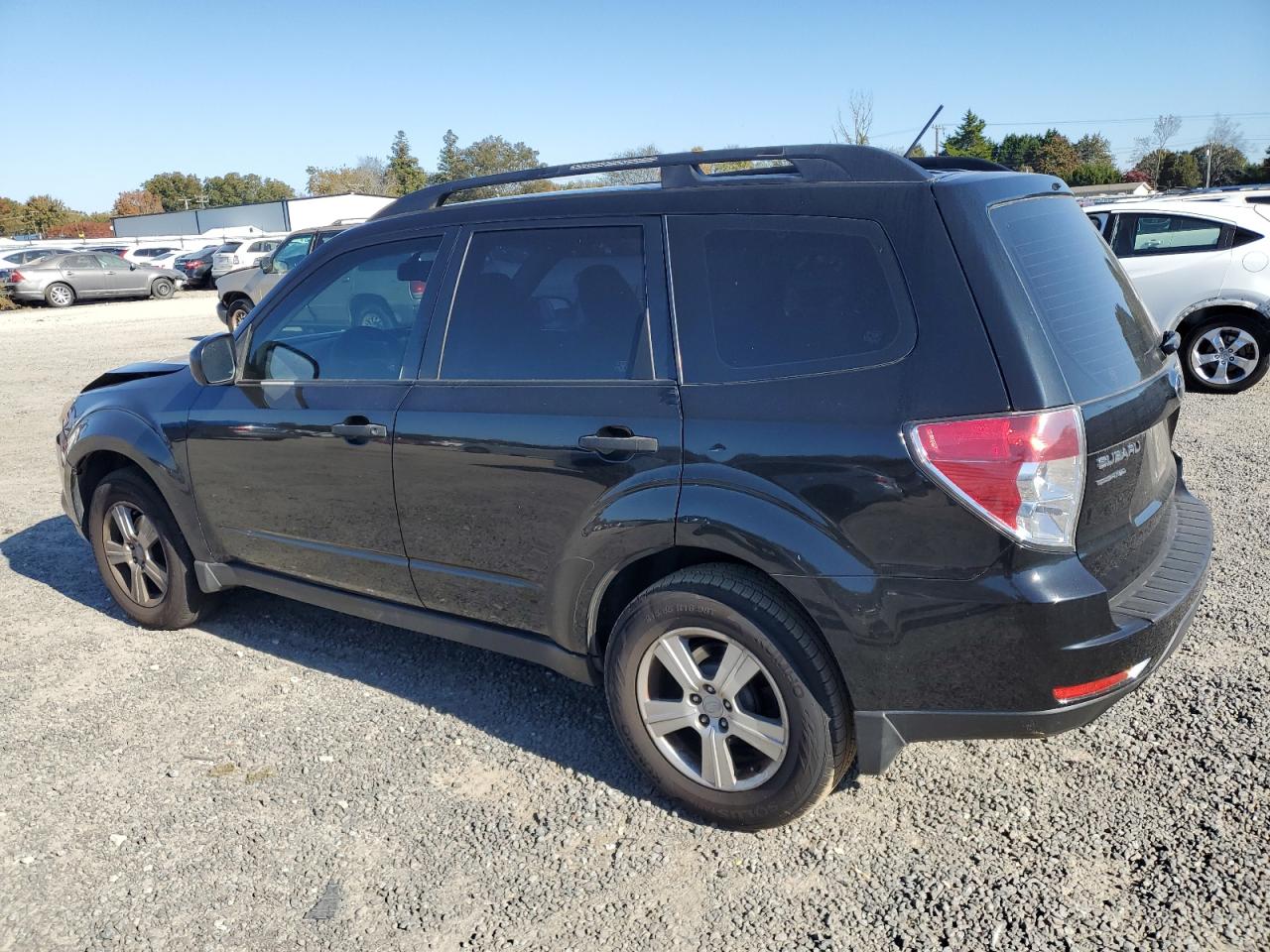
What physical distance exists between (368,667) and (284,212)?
66.0m

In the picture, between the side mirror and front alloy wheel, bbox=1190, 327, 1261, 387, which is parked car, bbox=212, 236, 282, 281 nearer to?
front alloy wheel, bbox=1190, 327, 1261, 387

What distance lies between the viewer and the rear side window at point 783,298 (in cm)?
264

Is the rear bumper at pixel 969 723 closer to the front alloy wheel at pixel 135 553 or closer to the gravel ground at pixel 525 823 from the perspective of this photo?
the gravel ground at pixel 525 823

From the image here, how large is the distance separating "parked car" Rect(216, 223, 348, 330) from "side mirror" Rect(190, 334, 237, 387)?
10.6 meters

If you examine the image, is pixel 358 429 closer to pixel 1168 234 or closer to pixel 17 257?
pixel 1168 234

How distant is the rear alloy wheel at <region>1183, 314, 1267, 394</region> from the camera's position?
9016 millimetres

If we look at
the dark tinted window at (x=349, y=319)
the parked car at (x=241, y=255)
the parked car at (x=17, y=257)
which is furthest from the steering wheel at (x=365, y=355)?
the parked car at (x=241, y=255)

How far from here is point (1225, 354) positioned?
9.17 m

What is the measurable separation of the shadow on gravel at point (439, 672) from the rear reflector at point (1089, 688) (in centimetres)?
128

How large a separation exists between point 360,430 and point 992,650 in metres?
2.32

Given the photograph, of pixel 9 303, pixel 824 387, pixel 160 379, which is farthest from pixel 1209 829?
pixel 9 303

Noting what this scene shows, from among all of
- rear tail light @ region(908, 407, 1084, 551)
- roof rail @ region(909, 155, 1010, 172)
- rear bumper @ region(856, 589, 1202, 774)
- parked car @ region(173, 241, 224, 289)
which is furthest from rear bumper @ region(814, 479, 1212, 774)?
parked car @ region(173, 241, 224, 289)

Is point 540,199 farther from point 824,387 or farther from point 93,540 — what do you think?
point 93,540

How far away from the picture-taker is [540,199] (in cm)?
340
